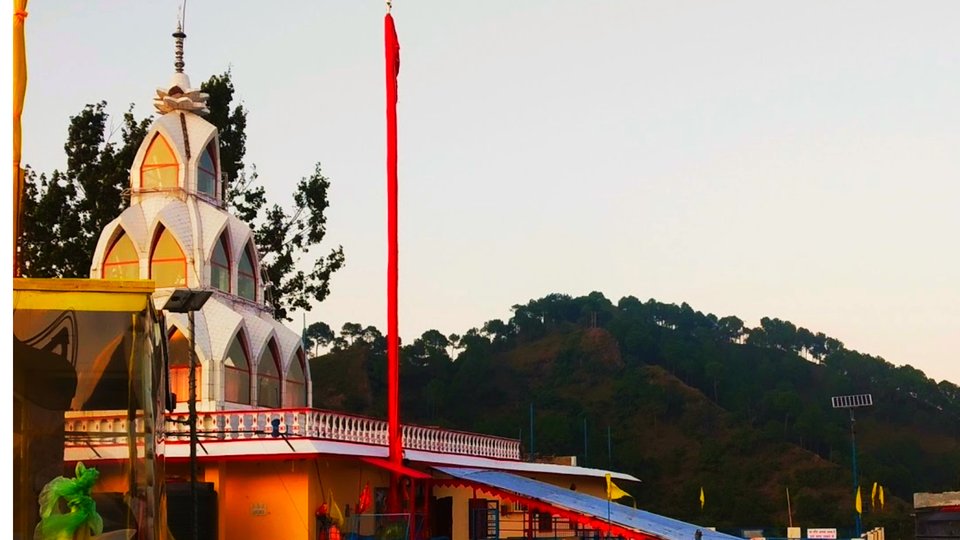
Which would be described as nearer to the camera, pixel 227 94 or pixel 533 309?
pixel 227 94

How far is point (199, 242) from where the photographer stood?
25297mm

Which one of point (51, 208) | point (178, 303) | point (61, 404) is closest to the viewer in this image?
point (61, 404)

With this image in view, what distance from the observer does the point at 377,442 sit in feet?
77.8

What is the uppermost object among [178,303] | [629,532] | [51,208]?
[51,208]

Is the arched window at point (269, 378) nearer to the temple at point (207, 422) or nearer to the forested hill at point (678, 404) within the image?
the temple at point (207, 422)

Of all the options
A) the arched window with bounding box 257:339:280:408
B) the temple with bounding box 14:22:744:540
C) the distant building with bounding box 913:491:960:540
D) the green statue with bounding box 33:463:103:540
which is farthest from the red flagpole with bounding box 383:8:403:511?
the distant building with bounding box 913:491:960:540

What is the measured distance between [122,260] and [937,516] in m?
34.8

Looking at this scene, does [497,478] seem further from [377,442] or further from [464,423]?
[464,423]

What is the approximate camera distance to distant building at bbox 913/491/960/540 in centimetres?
4660

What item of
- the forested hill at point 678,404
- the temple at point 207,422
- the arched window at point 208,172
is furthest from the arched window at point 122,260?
the forested hill at point 678,404

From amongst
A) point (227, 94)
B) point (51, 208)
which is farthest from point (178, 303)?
point (227, 94)

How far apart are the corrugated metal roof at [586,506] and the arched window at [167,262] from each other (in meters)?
6.47

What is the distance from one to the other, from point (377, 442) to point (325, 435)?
2087mm

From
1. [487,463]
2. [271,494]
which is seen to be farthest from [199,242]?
[487,463]
